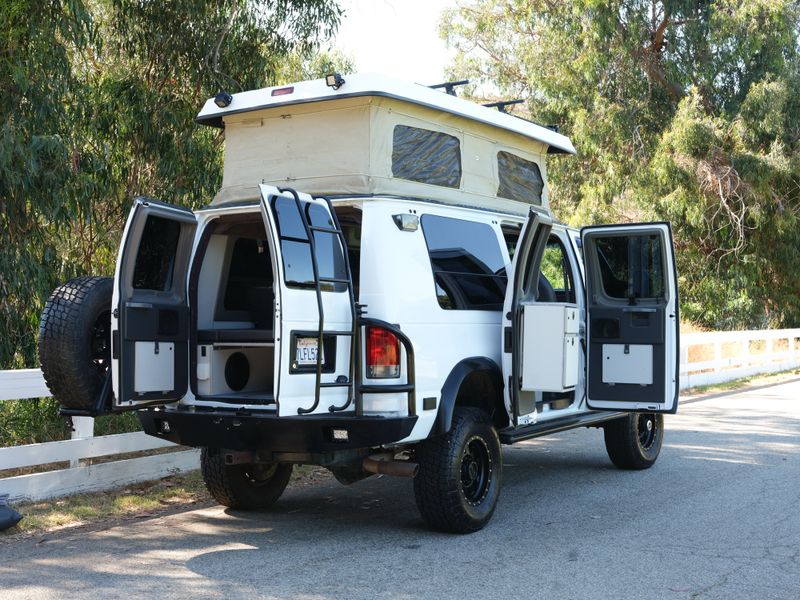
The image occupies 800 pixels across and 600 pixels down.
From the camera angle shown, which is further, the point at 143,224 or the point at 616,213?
the point at 616,213

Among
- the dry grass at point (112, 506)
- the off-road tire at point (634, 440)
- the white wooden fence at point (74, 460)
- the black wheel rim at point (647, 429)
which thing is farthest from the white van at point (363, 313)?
the black wheel rim at point (647, 429)

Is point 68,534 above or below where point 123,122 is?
below

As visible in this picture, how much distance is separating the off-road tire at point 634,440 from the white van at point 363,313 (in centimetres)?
87

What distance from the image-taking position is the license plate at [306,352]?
5.56m

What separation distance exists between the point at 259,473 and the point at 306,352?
2103 mm

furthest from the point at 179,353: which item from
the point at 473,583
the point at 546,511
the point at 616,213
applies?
the point at 616,213

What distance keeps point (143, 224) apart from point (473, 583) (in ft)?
9.97

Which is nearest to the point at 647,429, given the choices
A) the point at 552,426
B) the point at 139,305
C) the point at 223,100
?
the point at 552,426

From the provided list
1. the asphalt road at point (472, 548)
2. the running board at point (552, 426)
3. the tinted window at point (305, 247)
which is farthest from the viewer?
the running board at point (552, 426)

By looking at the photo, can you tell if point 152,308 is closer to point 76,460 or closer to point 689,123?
point 76,460

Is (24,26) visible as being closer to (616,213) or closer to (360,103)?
(360,103)

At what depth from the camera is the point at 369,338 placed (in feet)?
19.5

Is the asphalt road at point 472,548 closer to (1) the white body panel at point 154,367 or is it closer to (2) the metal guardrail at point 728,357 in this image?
(1) the white body panel at point 154,367

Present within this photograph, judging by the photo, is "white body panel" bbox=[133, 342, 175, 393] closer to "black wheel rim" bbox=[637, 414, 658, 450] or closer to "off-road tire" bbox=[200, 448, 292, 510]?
"off-road tire" bbox=[200, 448, 292, 510]
